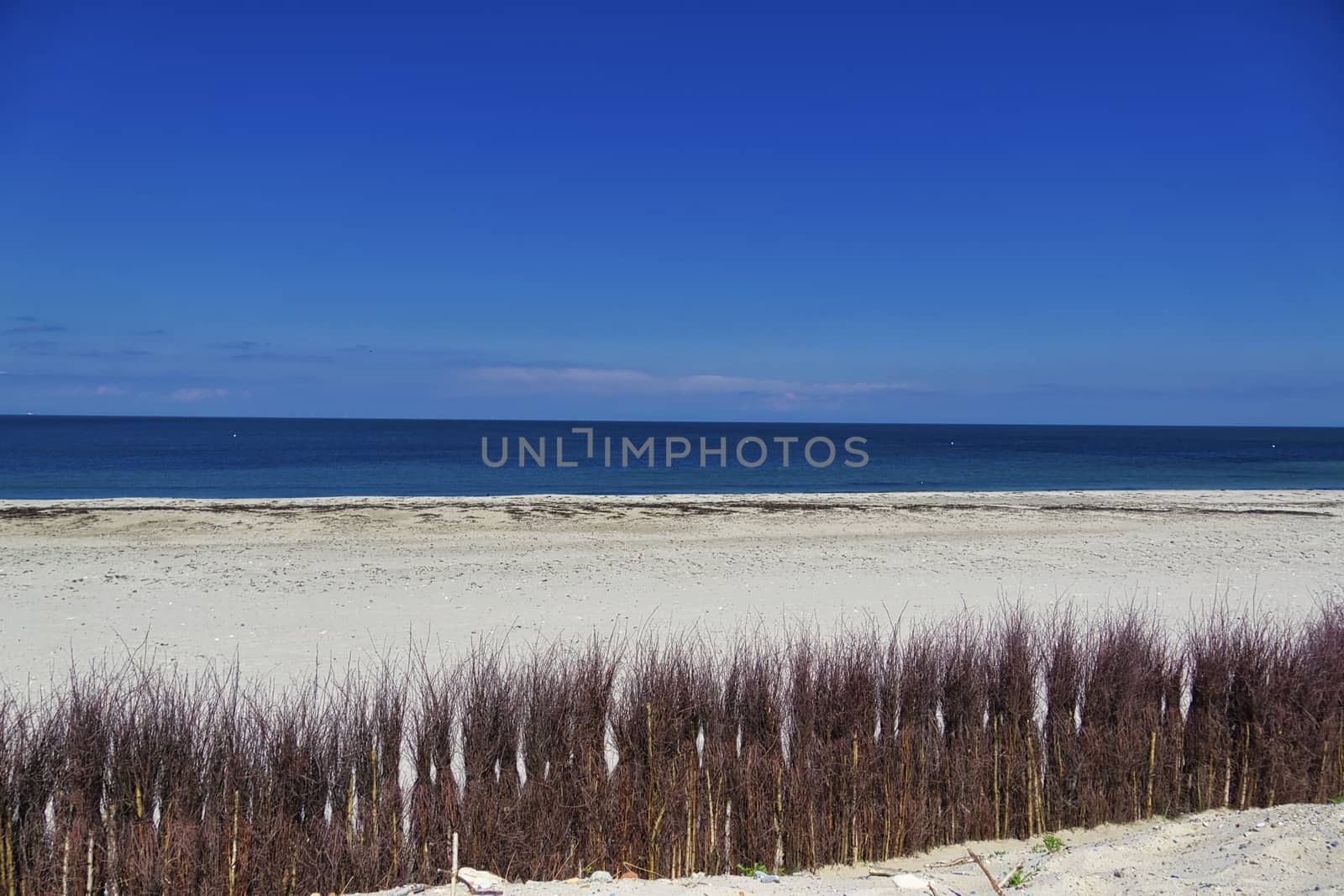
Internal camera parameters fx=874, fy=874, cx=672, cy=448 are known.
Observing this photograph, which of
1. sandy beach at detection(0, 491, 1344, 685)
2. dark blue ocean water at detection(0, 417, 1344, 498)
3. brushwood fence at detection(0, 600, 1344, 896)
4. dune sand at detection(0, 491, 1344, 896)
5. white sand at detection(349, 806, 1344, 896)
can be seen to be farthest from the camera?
dark blue ocean water at detection(0, 417, 1344, 498)

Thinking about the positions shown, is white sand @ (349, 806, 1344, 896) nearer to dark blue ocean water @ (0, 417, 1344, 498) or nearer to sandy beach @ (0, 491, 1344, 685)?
sandy beach @ (0, 491, 1344, 685)

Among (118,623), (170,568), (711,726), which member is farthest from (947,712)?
(170,568)

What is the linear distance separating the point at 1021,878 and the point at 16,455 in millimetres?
76793

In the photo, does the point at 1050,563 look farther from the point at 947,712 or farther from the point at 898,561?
the point at 947,712

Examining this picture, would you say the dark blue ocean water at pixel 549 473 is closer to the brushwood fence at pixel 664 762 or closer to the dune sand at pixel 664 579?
the dune sand at pixel 664 579

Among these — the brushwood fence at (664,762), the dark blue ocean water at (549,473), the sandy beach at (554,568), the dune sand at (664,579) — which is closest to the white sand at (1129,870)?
the dune sand at (664,579)

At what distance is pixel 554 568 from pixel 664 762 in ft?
37.8

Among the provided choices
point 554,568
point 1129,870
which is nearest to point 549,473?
point 554,568

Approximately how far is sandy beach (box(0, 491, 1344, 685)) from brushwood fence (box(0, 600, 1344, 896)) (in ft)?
12.5

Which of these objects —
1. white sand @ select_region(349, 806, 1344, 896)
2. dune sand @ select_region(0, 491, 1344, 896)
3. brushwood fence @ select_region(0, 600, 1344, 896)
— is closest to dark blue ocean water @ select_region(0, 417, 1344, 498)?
dune sand @ select_region(0, 491, 1344, 896)

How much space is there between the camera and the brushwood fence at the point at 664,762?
14.6 ft

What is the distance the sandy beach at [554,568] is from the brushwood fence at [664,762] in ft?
12.5

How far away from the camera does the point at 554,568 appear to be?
1631 centimetres

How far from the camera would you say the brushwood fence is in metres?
4.44
